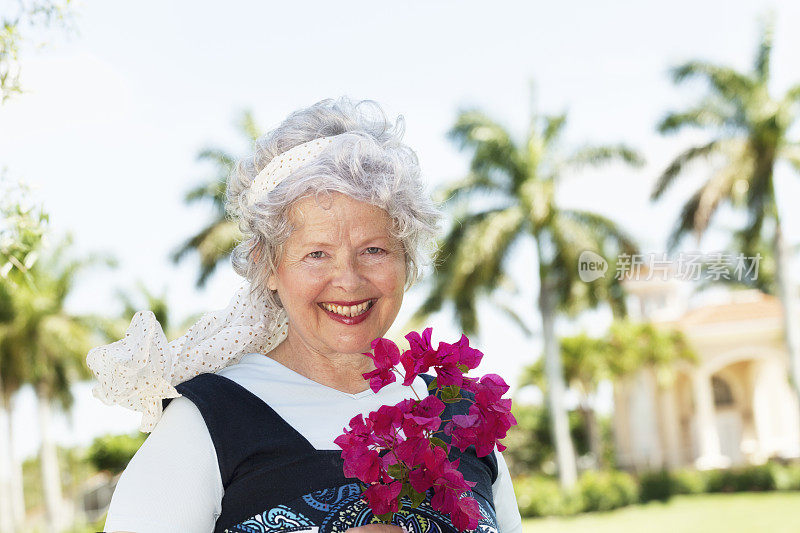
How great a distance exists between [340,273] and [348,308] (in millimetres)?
96

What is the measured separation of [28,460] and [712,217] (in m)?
55.3

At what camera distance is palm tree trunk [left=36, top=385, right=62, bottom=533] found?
28.1 metres

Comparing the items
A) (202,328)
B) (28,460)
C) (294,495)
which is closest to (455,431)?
(294,495)

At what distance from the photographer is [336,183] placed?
6.43 feet

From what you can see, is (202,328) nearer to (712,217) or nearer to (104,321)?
(712,217)

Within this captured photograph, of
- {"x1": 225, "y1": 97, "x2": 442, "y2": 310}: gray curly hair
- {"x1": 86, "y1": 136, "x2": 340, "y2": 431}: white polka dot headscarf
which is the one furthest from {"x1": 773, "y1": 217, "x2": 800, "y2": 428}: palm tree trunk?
{"x1": 86, "y1": 136, "x2": 340, "y2": 431}: white polka dot headscarf

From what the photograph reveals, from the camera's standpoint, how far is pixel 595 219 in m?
23.8

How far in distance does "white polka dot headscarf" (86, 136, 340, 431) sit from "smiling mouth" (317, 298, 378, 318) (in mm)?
243

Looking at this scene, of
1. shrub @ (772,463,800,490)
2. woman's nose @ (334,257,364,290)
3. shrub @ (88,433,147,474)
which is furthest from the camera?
shrub @ (88,433,147,474)

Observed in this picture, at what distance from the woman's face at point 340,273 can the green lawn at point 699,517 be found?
18.6 m

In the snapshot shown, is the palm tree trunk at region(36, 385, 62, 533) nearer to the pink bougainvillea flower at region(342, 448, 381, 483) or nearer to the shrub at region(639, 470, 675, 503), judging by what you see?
the shrub at region(639, 470, 675, 503)

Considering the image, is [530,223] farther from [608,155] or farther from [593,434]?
[593,434]

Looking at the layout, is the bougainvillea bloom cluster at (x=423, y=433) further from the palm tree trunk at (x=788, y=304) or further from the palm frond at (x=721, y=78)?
the palm tree trunk at (x=788, y=304)
